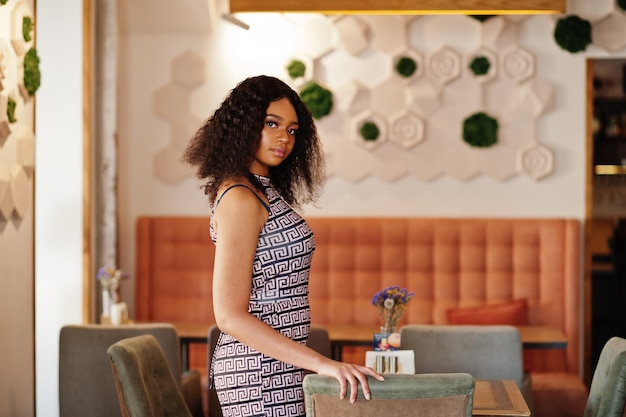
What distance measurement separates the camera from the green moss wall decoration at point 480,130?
5398 millimetres

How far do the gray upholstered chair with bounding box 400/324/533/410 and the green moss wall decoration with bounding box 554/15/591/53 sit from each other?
7.50ft

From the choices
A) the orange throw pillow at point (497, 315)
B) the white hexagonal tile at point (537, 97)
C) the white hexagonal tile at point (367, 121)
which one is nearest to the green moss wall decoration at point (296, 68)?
the white hexagonal tile at point (367, 121)

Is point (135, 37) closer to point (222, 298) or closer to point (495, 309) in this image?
point (495, 309)

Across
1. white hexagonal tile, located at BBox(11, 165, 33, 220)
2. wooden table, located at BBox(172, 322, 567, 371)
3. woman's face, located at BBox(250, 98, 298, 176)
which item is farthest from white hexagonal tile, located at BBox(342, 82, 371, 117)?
woman's face, located at BBox(250, 98, 298, 176)

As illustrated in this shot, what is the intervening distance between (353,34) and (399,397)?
3.67 metres

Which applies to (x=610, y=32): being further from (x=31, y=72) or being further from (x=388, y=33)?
(x=31, y=72)

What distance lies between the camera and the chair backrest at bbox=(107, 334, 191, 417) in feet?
9.48

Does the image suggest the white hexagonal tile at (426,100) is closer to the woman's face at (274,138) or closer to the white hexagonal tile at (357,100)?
the white hexagonal tile at (357,100)

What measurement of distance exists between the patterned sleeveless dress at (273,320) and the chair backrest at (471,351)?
1535mm

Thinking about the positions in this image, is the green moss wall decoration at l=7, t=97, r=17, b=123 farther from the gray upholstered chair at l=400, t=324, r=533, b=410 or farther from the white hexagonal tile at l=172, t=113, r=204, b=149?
the white hexagonal tile at l=172, t=113, r=204, b=149

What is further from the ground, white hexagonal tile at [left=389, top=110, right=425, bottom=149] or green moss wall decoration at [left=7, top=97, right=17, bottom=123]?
white hexagonal tile at [left=389, top=110, right=425, bottom=149]

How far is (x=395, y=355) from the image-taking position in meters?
3.08

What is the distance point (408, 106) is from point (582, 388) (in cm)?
183

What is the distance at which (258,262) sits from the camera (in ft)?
6.86
